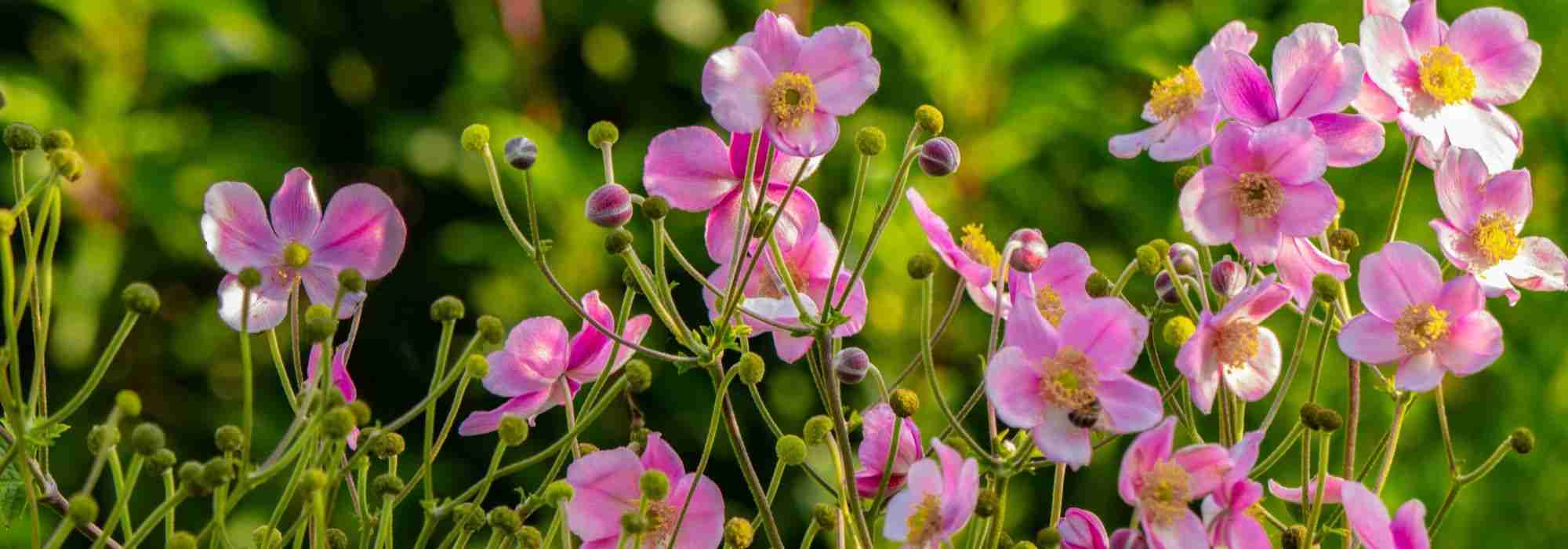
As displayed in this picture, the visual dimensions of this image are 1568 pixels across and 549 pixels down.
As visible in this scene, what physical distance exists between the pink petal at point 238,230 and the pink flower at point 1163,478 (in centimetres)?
31

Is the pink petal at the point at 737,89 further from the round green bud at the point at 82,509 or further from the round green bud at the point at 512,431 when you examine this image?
the round green bud at the point at 82,509

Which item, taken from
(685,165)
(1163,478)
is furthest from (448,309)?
(1163,478)

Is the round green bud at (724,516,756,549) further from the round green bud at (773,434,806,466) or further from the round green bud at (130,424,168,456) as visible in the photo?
the round green bud at (130,424,168,456)

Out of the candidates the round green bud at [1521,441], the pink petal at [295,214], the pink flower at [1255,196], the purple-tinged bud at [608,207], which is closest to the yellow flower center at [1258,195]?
the pink flower at [1255,196]

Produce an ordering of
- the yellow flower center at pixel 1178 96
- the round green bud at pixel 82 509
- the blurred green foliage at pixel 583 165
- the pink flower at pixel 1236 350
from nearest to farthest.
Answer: the round green bud at pixel 82 509 → the pink flower at pixel 1236 350 → the yellow flower center at pixel 1178 96 → the blurred green foliage at pixel 583 165

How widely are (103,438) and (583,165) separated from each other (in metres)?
1.47

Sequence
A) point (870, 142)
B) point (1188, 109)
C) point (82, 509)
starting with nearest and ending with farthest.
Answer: point (82, 509), point (870, 142), point (1188, 109)

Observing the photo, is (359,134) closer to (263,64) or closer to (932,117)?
(263,64)

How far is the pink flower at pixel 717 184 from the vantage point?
2.00ft

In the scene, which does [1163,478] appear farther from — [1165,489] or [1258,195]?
[1258,195]

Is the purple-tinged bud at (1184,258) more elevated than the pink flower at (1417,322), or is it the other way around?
the purple-tinged bud at (1184,258)

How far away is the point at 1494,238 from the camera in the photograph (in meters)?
0.63

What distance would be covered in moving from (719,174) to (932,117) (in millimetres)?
79

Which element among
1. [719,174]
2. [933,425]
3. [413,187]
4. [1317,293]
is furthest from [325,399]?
[413,187]
